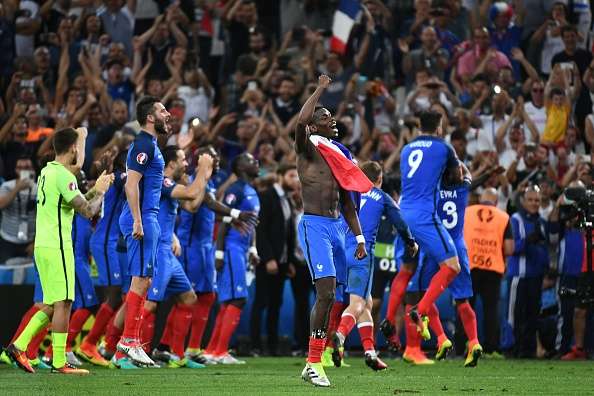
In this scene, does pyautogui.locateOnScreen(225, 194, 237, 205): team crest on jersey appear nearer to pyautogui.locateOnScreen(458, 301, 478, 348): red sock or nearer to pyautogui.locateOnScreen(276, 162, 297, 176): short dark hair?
pyautogui.locateOnScreen(276, 162, 297, 176): short dark hair

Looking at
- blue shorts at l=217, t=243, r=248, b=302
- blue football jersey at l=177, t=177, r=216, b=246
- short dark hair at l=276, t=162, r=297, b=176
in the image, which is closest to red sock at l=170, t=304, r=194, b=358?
blue shorts at l=217, t=243, r=248, b=302

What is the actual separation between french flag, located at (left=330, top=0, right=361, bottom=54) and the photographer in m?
6.67

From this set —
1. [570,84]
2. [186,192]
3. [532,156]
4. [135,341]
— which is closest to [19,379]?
[135,341]

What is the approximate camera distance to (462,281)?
15094mm

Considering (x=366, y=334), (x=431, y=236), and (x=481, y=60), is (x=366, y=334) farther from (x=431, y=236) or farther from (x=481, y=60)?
(x=481, y=60)

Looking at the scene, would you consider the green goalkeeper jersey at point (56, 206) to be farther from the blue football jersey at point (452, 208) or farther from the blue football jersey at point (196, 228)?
the blue football jersey at point (452, 208)

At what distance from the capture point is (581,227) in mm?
16375

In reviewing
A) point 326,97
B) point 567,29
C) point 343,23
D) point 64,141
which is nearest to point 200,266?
point 64,141

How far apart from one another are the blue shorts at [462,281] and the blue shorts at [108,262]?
160 inches

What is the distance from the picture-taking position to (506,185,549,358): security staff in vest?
1842 cm

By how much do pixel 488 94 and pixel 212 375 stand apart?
968cm

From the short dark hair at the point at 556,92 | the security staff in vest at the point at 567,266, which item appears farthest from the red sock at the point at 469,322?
the short dark hair at the point at 556,92

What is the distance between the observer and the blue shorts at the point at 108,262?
15.2 meters

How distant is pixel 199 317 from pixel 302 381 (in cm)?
428
